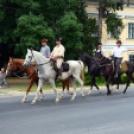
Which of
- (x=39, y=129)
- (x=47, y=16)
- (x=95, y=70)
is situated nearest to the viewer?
(x=39, y=129)

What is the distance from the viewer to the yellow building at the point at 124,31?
4444cm

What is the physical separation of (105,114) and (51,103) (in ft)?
12.6

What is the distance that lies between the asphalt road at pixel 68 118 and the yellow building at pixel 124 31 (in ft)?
93.6

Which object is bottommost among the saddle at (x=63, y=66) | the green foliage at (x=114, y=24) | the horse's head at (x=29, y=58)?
the saddle at (x=63, y=66)

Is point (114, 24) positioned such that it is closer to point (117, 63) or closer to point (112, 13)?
point (112, 13)

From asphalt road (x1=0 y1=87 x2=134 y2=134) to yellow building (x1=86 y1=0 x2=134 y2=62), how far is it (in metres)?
28.5

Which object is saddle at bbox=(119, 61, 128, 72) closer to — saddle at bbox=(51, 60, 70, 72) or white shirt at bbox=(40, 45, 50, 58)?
saddle at bbox=(51, 60, 70, 72)

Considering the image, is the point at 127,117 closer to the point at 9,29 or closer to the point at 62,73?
the point at 62,73

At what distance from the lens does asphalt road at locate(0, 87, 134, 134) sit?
10695 millimetres

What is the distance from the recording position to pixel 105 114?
13352mm

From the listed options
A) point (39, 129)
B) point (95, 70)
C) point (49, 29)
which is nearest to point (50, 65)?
point (95, 70)

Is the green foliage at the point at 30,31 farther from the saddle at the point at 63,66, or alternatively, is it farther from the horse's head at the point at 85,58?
the saddle at the point at 63,66

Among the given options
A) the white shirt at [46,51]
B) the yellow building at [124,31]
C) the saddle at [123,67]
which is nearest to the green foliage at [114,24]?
the yellow building at [124,31]

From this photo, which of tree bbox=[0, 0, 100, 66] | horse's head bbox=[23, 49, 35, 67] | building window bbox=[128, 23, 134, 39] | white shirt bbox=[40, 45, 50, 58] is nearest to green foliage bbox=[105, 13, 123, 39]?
tree bbox=[0, 0, 100, 66]
